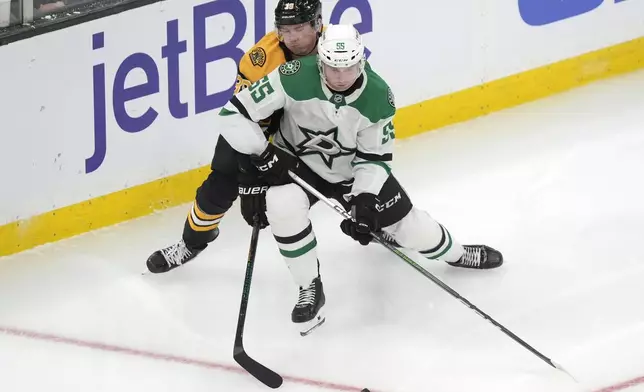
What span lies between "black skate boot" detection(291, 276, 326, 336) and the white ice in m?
0.05

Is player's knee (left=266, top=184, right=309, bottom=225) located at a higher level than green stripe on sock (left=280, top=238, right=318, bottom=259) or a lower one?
higher

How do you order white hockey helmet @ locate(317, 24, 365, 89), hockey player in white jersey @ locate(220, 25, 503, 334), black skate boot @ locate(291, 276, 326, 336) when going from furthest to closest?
black skate boot @ locate(291, 276, 326, 336) → hockey player in white jersey @ locate(220, 25, 503, 334) → white hockey helmet @ locate(317, 24, 365, 89)

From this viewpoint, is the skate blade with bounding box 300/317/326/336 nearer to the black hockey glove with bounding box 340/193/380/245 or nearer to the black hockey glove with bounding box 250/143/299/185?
the black hockey glove with bounding box 340/193/380/245

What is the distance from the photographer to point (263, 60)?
402cm

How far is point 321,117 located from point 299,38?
26 cm

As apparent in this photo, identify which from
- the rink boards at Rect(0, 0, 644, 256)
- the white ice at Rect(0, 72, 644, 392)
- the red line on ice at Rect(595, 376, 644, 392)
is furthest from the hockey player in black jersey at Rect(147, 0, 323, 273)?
the red line on ice at Rect(595, 376, 644, 392)

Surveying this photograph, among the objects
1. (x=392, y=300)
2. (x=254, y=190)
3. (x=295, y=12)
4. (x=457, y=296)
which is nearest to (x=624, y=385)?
(x=457, y=296)

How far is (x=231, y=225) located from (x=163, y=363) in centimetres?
90

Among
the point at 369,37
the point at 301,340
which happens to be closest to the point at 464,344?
the point at 301,340

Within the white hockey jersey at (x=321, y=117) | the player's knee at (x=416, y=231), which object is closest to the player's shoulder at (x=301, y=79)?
the white hockey jersey at (x=321, y=117)

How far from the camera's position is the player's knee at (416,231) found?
13.6 feet

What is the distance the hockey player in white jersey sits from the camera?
382 centimetres

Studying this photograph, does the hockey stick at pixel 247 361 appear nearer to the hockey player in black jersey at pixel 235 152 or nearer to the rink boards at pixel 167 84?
the hockey player in black jersey at pixel 235 152

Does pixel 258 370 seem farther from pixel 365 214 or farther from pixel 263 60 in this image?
pixel 263 60
